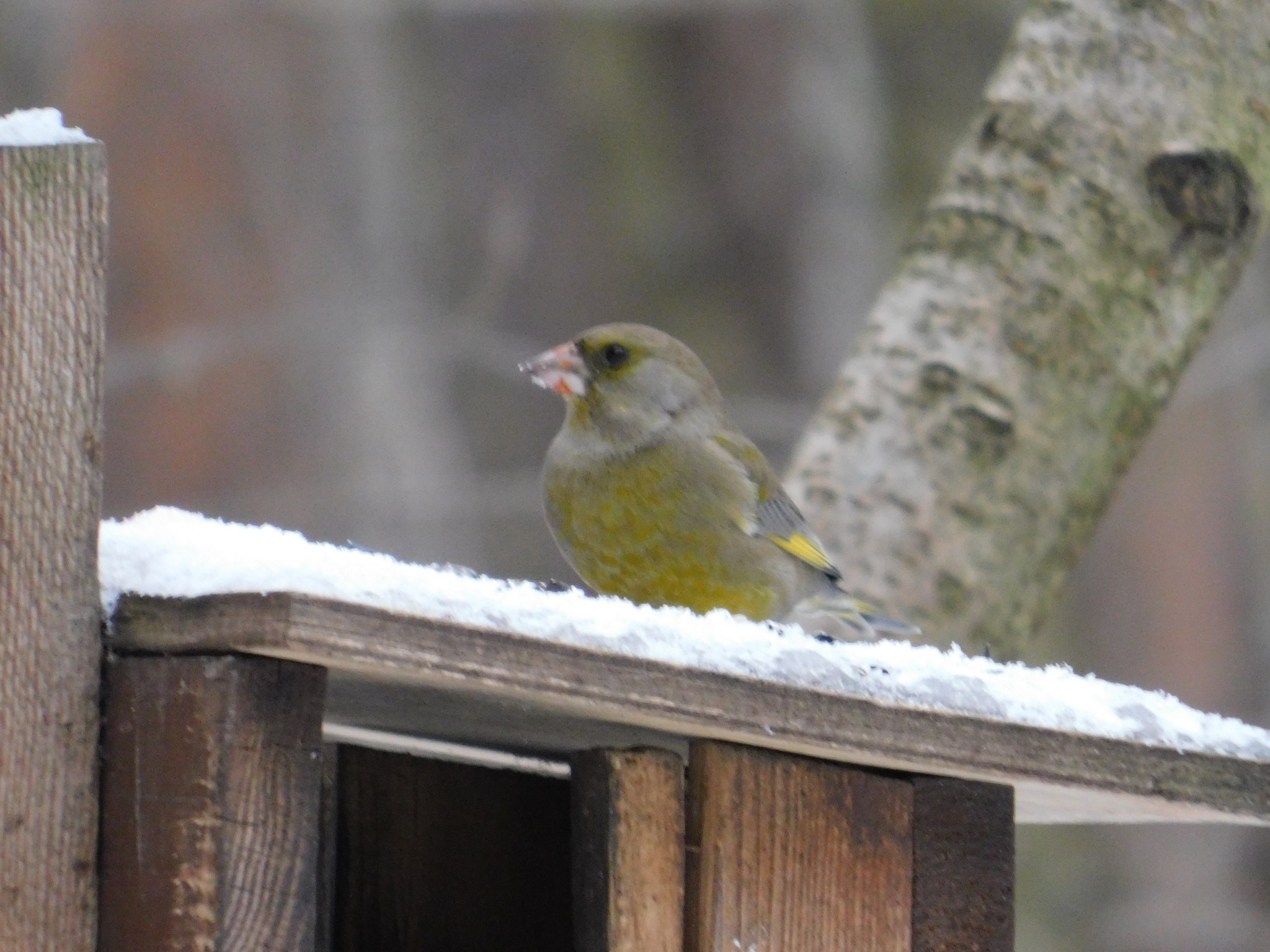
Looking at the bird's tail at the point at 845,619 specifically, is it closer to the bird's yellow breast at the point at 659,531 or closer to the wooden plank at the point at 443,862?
the bird's yellow breast at the point at 659,531

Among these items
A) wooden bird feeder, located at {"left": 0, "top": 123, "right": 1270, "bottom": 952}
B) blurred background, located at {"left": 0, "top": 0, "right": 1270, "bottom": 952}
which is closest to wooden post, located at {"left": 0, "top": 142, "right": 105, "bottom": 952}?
wooden bird feeder, located at {"left": 0, "top": 123, "right": 1270, "bottom": 952}

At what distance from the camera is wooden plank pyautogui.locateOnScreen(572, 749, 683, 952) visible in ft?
6.08

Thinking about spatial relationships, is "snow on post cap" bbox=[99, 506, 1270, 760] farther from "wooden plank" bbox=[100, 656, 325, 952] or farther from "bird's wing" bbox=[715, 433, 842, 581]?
"bird's wing" bbox=[715, 433, 842, 581]

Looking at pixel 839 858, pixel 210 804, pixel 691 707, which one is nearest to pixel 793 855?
pixel 839 858

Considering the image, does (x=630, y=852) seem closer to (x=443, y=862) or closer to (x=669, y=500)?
(x=443, y=862)

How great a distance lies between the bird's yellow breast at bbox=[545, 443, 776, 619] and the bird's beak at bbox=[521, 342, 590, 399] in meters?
0.12

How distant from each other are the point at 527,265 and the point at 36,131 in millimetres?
A: 4870

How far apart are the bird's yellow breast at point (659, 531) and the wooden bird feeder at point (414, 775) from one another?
61cm

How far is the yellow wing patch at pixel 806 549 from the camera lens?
2.99 meters

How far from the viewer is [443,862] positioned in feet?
7.14

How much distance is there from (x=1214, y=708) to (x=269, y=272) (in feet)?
12.3

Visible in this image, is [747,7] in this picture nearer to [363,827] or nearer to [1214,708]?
[1214,708]

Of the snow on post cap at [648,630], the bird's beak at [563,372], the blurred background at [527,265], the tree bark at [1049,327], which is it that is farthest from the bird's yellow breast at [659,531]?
the blurred background at [527,265]

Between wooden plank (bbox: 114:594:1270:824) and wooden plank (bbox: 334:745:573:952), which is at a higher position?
wooden plank (bbox: 114:594:1270:824)
